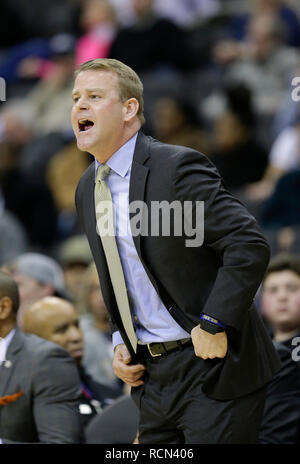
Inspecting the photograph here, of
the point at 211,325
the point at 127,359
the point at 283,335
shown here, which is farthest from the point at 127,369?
the point at 283,335

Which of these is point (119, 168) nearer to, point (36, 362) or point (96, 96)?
point (96, 96)

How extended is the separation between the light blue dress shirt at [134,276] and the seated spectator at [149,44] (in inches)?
217

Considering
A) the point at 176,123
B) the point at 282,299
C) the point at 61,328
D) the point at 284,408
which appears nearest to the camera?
the point at 284,408

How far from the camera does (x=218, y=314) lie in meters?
2.52

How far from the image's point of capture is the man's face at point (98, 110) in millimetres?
2744

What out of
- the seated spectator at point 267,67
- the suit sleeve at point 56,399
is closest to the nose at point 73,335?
the suit sleeve at point 56,399

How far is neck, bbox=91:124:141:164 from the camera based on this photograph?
278cm

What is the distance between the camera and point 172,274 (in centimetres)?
265

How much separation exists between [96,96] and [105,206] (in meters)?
0.35

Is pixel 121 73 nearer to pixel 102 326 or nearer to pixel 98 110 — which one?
pixel 98 110

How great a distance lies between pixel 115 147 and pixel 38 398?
3.79ft

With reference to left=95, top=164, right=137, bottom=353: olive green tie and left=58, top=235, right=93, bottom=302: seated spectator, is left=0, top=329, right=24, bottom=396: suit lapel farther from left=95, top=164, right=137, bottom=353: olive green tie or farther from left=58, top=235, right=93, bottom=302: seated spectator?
left=58, top=235, right=93, bottom=302: seated spectator

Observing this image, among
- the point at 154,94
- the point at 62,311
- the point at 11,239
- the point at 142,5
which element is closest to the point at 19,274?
the point at 62,311

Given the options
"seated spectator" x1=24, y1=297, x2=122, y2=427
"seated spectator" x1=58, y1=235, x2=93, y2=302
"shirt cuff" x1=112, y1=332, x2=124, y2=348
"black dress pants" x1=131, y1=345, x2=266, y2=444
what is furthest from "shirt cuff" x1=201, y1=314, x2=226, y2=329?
"seated spectator" x1=58, y1=235, x2=93, y2=302
